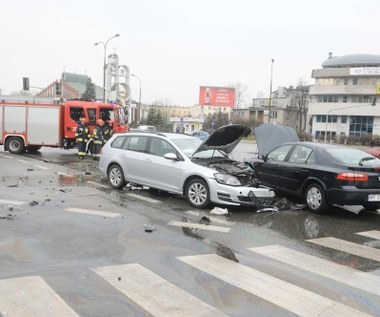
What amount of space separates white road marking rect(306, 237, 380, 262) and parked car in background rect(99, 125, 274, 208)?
2.11m

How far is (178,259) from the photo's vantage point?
546 cm

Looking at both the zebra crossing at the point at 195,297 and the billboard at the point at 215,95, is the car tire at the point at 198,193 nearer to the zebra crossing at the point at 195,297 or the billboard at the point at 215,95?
the zebra crossing at the point at 195,297

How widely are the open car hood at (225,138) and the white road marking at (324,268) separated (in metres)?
3.57

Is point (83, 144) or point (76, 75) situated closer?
point (83, 144)

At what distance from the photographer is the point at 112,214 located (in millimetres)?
7930

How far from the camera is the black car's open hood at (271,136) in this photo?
11.9m

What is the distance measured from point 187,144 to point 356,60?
78.9 m

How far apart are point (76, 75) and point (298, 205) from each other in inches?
4835

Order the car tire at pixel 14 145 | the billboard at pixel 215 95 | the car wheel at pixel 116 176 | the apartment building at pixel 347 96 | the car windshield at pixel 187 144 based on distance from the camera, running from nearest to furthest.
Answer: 1. the car windshield at pixel 187 144
2. the car wheel at pixel 116 176
3. the car tire at pixel 14 145
4. the apartment building at pixel 347 96
5. the billboard at pixel 215 95

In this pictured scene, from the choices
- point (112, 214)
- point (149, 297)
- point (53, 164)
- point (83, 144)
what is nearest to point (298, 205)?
point (112, 214)

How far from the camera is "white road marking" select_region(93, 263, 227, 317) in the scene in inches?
155

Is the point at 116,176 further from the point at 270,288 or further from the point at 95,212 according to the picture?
the point at 270,288

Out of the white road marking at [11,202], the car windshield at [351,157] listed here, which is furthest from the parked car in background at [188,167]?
the white road marking at [11,202]

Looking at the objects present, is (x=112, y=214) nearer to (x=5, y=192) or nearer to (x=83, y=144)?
(x=5, y=192)
